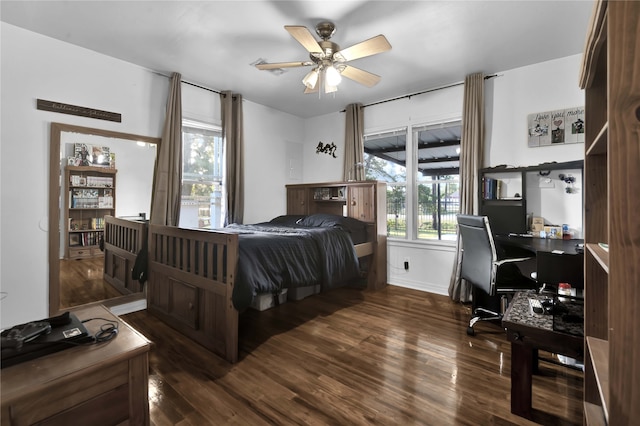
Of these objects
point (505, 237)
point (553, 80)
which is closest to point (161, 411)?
point (505, 237)

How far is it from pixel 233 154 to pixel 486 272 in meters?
3.15

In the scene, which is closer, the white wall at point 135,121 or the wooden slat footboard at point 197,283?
the wooden slat footboard at point 197,283

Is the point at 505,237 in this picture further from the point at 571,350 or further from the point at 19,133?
the point at 19,133

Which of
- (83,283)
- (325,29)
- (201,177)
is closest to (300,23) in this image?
(325,29)

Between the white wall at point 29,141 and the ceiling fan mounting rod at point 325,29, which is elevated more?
the ceiling fan mounting rod at point 325,29

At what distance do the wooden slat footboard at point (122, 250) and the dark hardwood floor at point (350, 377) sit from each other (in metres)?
0.49

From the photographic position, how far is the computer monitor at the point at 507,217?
3.08 metres

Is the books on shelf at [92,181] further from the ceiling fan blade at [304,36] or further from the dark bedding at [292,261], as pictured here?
the ceiling fan blade at [304,36]

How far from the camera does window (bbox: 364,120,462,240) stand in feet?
12.3

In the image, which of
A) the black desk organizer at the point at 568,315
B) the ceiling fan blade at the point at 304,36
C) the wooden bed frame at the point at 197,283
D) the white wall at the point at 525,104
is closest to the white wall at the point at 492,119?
the white wall at the point at 525,104

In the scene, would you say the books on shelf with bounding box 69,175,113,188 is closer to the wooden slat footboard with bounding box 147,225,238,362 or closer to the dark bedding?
the wooden slat footboard with bounding box 147,225,238,362

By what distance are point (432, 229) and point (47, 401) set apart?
376 cm

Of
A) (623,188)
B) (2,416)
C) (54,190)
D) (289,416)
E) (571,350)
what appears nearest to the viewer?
(623,188)

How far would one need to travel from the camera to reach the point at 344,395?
172 centimetres
